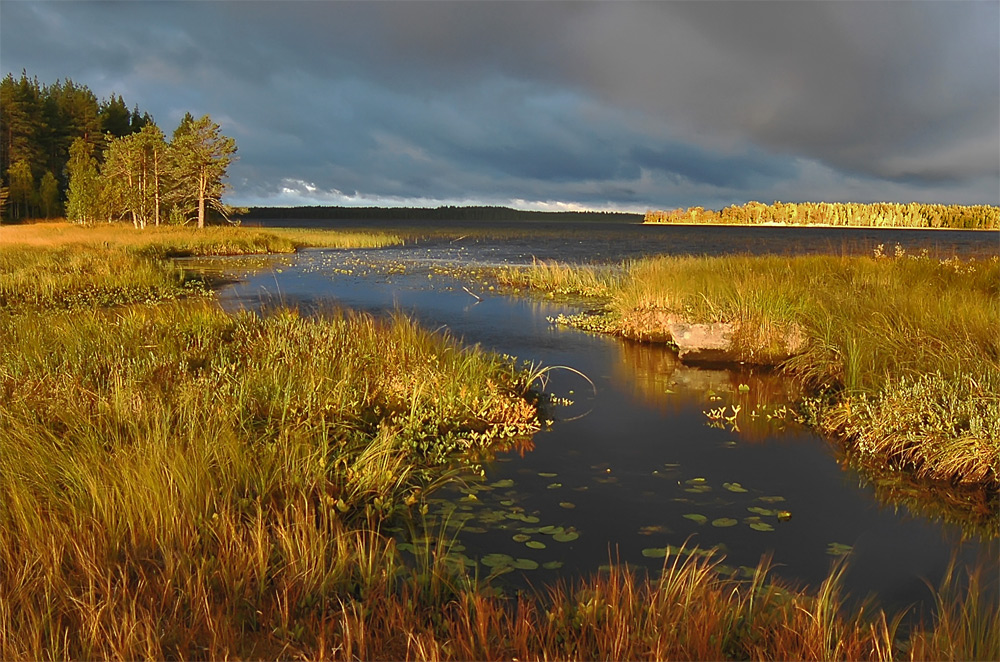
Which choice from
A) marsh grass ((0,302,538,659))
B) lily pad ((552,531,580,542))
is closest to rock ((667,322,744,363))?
marsh grass ((0,302,538,659))

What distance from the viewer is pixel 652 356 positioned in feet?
48.0

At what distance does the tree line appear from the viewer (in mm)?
A: 59281

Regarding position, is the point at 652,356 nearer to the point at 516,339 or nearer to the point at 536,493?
the point at 516,339

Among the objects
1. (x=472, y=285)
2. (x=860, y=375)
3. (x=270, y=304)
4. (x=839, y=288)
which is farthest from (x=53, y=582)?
(x=472, y=285)

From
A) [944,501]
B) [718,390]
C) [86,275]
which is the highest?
[86,275]

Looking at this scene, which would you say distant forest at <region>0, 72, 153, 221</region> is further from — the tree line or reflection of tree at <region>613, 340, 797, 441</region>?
reflection of tree at <region>613, 340, 797, 441</region>

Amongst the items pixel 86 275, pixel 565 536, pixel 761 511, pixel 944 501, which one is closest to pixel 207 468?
pixel 565 536

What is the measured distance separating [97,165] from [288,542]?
98.8 meters

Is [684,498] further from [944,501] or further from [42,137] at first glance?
[42,137]

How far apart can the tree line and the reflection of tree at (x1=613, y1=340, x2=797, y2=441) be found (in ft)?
176

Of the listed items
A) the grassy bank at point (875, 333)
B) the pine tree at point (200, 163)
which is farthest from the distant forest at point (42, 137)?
the grassy bank at point (875, 333)

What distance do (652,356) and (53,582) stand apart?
12278 mm

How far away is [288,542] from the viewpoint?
15.2ft

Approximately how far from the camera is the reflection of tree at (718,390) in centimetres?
987
